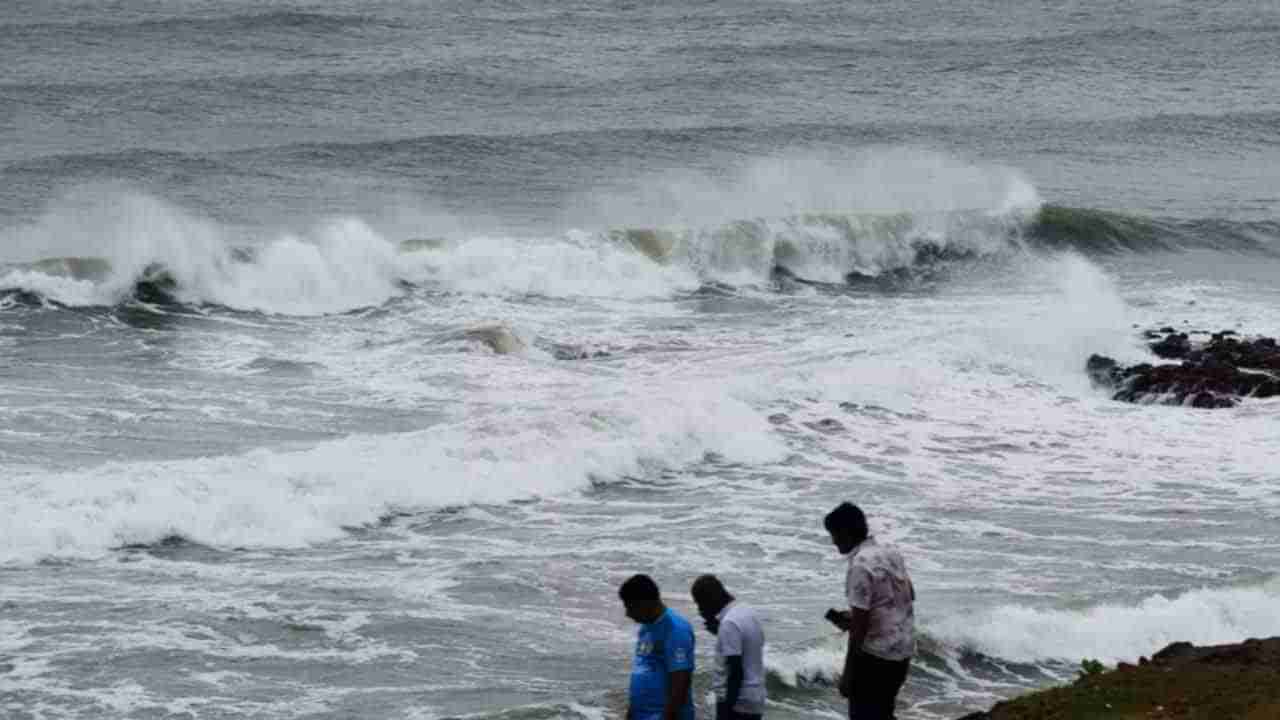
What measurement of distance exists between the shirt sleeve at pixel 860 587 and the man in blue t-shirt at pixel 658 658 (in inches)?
33.2

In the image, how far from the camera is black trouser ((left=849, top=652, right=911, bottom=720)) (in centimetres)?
1166

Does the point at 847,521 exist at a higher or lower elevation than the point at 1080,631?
higher

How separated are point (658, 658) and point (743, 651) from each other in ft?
1.33

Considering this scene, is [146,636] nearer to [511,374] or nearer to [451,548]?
[451,548]

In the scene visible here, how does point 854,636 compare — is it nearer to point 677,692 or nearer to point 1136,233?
point 677,692

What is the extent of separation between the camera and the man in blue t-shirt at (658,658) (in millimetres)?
11109

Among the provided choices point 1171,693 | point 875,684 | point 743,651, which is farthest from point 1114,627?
point 743,651

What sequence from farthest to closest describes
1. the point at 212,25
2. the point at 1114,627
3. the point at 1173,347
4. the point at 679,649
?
the point at 212,25
the point at 1173,347
the point at 1114,627
the point at 679,649

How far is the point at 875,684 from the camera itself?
11703 millimetres

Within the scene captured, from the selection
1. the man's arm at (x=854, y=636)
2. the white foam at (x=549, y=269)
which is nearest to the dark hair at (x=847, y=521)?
the man's arm at (x=854, y=636)

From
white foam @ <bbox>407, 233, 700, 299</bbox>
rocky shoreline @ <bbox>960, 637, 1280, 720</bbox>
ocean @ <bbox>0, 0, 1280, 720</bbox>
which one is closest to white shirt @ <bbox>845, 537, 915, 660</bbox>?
rocky shoreline @ <bbox>960, 637, 1280, 720</bbox>

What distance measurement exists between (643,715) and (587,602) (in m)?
6.30

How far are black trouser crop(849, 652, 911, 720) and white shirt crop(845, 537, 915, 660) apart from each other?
0.05 m

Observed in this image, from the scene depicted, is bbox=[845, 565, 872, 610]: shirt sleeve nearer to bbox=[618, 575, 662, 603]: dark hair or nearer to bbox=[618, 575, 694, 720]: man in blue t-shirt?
bbox=[618, 575, 694, 720]: man in blue t-shirt
